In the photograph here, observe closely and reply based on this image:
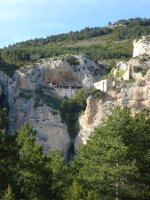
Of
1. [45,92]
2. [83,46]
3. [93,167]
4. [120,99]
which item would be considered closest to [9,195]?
[93,167]

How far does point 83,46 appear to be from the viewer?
154 m

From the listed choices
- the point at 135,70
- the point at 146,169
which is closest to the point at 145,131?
the point at 146,169

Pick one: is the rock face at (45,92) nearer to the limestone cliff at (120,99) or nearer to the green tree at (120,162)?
the limestone cliff at (120,99)

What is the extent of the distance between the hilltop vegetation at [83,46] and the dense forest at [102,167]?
62.5 meters

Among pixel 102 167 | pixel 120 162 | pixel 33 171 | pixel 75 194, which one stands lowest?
pixel 75 194

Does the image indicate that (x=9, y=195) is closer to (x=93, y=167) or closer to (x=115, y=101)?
(x=93, y=167)

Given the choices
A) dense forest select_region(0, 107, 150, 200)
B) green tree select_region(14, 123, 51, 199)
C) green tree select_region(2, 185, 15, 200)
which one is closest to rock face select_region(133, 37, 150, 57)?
green tree select_region(14, 123, 51, 199)

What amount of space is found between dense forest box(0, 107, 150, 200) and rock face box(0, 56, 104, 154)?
5136cm

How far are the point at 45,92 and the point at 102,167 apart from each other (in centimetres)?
6384

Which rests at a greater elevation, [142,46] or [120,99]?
[142,46]

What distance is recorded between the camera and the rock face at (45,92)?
96375mm

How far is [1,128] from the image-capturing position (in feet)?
127

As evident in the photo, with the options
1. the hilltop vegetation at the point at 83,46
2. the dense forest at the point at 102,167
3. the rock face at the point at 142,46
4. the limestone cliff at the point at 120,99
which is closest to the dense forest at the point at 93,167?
the dense forest at the point at 102,167

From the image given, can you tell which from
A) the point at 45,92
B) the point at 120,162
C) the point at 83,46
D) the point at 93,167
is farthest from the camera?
the point at 83,46
